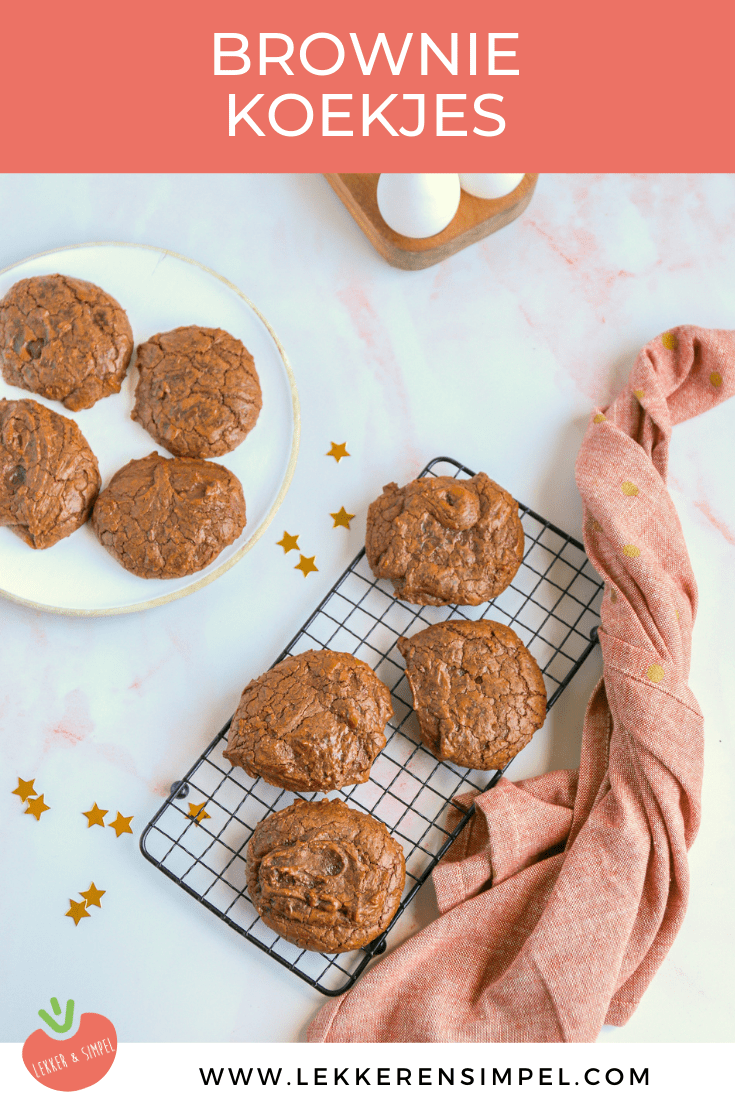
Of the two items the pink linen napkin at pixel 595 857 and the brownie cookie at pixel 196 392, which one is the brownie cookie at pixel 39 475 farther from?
the pink linen napkin at pixel 595 857

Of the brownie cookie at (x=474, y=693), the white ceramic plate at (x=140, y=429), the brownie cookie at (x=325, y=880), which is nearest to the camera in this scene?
the brownie cookie at (x=325, y=880)

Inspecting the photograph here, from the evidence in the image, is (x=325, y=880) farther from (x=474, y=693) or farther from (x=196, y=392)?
(x=196, y=392)

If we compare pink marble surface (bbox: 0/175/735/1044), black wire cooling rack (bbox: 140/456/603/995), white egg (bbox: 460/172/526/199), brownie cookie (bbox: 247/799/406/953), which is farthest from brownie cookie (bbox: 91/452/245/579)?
white egg (bbox: 460/172/526/199)

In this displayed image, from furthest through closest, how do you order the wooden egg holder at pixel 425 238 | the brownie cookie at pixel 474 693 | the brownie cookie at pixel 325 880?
the wooden egg holder at pixel 425 238
the brownie cookie at pixel 474 693
the brownie cookie at pixel 325 880

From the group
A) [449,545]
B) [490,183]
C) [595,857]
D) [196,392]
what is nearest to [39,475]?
[196,392]

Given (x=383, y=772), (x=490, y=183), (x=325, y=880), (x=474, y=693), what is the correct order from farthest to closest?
1. (x=490, y=183)
2. (x=383, y=772)
3. (x=474, y=693)
4. (x=325, y=880)
